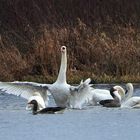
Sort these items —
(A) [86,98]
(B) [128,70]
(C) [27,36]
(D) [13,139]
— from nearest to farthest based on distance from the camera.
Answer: (D) [13,139]
(A) [86,98]
(B) [128,70]
(C) [27,36]

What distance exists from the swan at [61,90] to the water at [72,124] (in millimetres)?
360

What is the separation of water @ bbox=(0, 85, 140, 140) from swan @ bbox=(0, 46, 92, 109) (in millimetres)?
360

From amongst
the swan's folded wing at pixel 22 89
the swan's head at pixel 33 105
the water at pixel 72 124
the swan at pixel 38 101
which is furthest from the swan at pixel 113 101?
the swan's head at pixel 33 105

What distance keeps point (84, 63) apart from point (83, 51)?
0.33 m

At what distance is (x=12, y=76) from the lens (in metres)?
24.9

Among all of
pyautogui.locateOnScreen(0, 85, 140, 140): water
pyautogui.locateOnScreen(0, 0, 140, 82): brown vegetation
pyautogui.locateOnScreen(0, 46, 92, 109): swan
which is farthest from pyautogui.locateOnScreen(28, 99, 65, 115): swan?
pyautogui.locateOnScreen(0, 0, 140, 82): brown vegetation

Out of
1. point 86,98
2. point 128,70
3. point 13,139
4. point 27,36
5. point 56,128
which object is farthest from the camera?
point 27,36

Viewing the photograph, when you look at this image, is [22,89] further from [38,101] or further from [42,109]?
[42,109]

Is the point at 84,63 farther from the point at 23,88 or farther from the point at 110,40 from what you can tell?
the point at 23,88

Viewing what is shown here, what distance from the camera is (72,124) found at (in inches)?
610

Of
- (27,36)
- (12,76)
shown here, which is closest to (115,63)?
(12,76)

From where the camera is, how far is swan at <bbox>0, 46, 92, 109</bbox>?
18109 mm

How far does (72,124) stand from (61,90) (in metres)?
2.62

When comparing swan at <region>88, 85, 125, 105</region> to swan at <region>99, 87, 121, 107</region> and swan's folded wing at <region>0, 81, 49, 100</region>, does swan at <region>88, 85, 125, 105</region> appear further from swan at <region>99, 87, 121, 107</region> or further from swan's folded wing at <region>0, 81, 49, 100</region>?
swan's folded wing at <region>0, 81, 49, 100</region>
